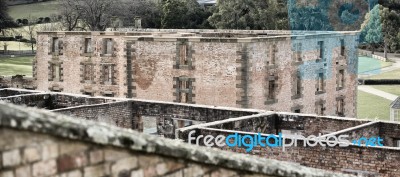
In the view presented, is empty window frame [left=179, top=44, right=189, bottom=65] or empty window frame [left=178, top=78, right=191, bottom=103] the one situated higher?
empty window frame [left=179, top=44, right=189, bottom=65]

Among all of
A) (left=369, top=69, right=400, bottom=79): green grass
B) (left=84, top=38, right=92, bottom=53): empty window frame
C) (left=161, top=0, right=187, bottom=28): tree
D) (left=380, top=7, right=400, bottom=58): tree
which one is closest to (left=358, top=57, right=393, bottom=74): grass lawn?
(left=369, top=69, right=400, bottom=79): green grass

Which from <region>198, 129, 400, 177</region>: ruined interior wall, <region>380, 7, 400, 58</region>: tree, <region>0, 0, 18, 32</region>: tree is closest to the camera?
<region>198, 129, 400, 177</region>: ruined interior wall

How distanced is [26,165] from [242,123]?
17.5 meters

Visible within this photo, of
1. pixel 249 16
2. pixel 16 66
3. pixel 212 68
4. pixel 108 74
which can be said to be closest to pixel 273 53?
pixel 212 68

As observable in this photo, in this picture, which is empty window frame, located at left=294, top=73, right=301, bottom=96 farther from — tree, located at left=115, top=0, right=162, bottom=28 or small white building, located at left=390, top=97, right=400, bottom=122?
tree, located at left=115, top=0, right=162, bottom=28

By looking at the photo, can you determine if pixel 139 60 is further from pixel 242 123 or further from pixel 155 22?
pixel 155 22

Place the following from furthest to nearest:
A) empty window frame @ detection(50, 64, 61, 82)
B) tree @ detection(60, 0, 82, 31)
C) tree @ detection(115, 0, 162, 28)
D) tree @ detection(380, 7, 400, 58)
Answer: tree @ detection(60, 0, 82, 31)
tree @ detection(115, 0, 162, 28)
tree @ detection(380, 7, 400, 58)
empty window frame @ detection(50, 64, 61, 82)

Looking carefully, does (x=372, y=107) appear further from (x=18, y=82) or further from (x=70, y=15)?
(x=70, y=15)

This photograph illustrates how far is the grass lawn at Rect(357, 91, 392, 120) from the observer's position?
2269 inches

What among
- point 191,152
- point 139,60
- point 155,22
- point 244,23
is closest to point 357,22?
point 139,60

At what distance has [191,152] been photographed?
10797 mm

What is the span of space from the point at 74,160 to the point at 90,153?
207mm

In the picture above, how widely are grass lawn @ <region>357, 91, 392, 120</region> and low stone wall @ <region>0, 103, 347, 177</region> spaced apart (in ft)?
152

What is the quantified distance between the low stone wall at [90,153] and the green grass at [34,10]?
114 m
